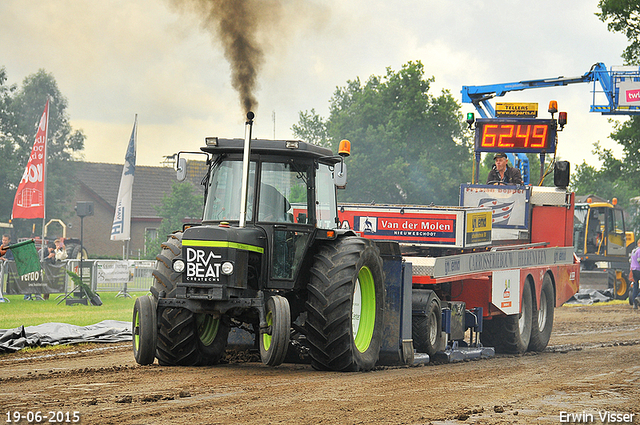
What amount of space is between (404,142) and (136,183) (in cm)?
1976

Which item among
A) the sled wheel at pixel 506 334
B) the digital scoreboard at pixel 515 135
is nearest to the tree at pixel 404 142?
the digital scoreboard at pixel 515 135

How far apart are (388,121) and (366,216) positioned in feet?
140

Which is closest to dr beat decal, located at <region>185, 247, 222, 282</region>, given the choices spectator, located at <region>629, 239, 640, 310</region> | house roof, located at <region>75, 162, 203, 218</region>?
spectator, located at <region>629, 239, 640, 310</region>

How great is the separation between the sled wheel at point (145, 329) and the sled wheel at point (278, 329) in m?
1.24

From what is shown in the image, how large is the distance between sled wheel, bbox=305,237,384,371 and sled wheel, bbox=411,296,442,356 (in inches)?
56.5

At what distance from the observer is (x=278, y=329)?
28.5 ft

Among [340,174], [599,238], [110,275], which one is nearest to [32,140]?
[110,275]

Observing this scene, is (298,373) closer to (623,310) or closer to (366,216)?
(366,216)

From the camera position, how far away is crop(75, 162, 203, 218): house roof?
59.0 metres

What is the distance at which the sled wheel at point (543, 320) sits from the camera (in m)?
14.6

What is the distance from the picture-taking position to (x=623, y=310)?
24922mm

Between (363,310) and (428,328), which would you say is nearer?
(363,310)

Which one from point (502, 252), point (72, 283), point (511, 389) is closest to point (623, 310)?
point (502, 252)

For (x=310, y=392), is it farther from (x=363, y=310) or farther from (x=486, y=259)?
(x=486, y=259)
